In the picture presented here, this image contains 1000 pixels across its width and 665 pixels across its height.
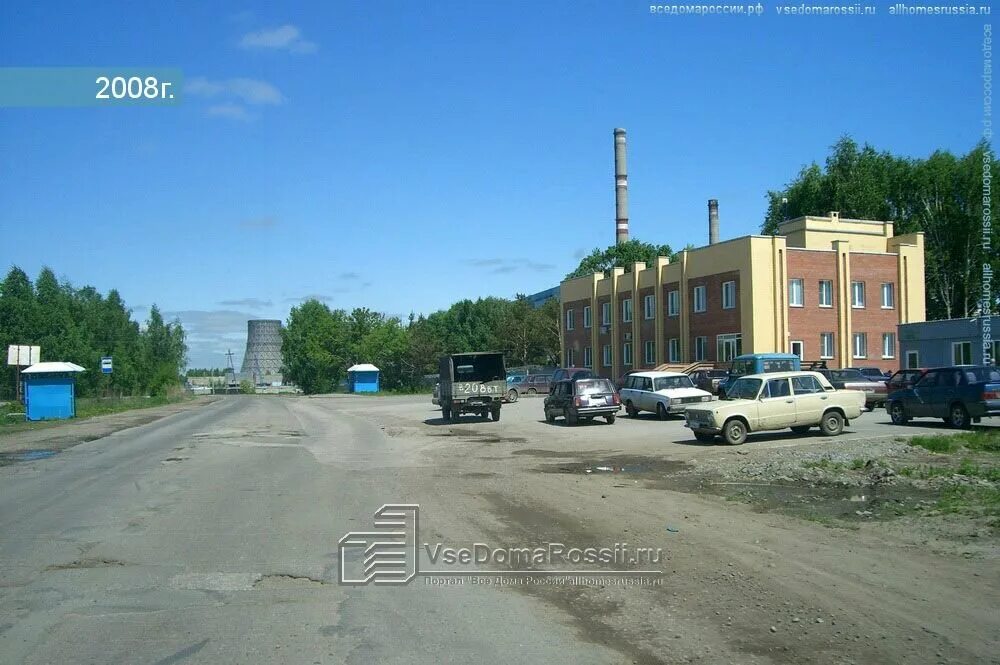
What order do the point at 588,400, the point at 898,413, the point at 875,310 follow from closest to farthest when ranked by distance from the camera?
1. the point at 898,413
2. the point at 588,400
3. the point at 875,310

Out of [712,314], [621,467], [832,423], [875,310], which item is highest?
[875,310]

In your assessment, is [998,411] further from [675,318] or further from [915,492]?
[675,318]

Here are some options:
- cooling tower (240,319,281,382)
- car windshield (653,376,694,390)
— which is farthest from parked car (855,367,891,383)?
cooling tower (240,319,281,382)

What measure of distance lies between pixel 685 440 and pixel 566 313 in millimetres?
48675

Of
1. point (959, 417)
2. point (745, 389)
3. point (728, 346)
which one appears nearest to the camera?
point (745, 389)

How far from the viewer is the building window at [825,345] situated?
159 feet

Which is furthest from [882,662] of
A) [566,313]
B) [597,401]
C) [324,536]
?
[566,313]

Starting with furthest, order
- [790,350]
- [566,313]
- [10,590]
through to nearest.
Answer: [566,313] → [790,350] → [10,590]

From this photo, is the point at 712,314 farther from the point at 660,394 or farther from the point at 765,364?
the point at 660,394

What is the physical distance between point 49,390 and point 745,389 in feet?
106

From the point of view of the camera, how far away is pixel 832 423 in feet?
68.1

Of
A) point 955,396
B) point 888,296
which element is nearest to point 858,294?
point 888,296

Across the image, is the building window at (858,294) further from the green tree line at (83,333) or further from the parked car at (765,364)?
the green tree line at (83,333)

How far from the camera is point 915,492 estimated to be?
12.3 metres
